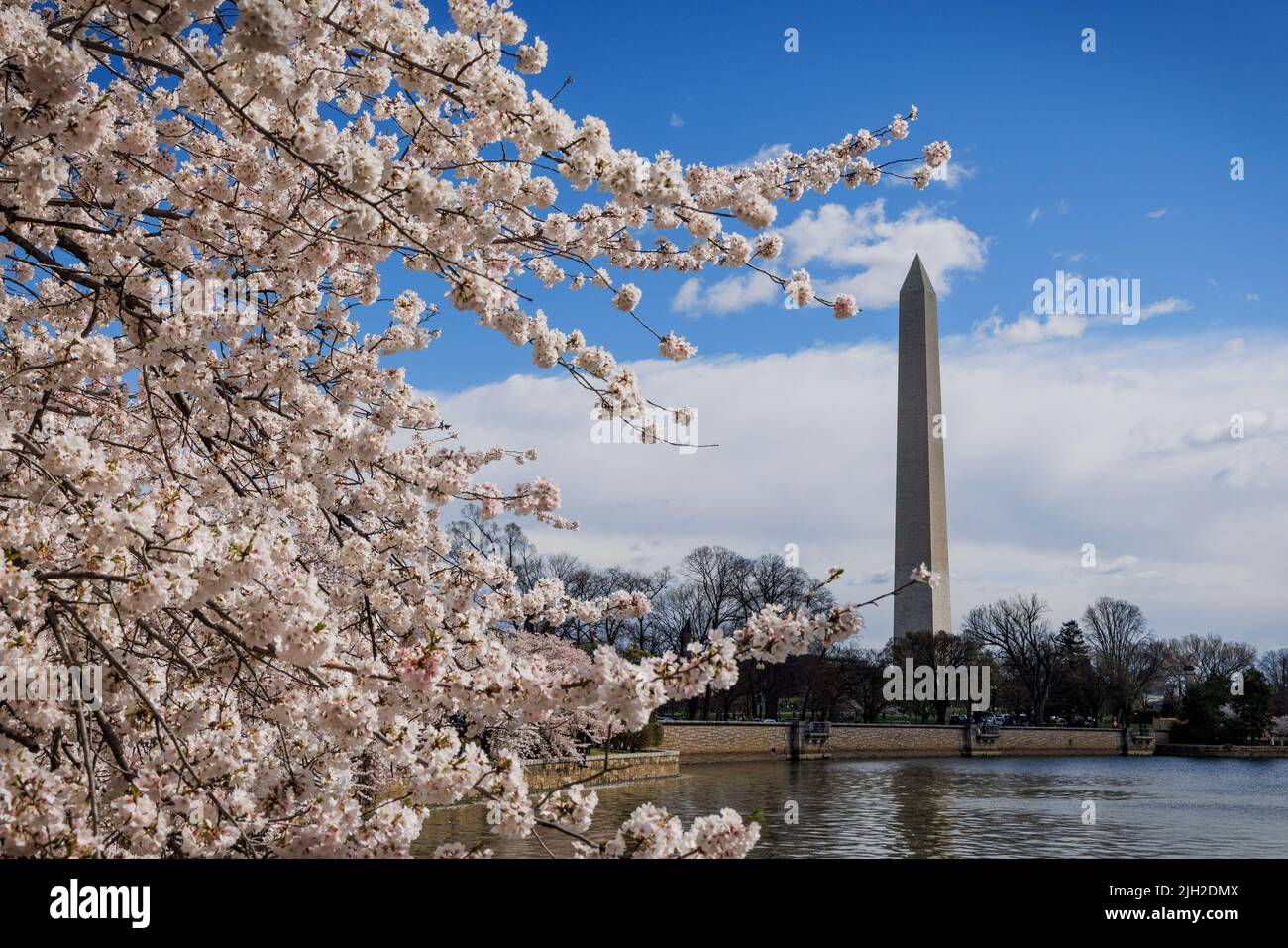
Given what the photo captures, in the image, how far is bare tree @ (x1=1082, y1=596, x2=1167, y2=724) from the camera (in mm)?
59312

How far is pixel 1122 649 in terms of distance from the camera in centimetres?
6306

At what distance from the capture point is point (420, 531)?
542 cm

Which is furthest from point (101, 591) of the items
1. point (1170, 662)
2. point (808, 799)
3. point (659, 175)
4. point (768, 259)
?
point (1170, 662)

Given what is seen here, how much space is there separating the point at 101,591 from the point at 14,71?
1.71m

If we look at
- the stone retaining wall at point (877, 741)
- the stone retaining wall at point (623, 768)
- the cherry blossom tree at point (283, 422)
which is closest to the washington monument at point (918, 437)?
the stone retaining wall at point (877, 741)

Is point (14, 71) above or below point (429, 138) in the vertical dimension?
below

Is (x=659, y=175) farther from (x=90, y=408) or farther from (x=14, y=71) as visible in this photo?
(x=90, y=408)

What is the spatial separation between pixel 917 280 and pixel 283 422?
126ft
